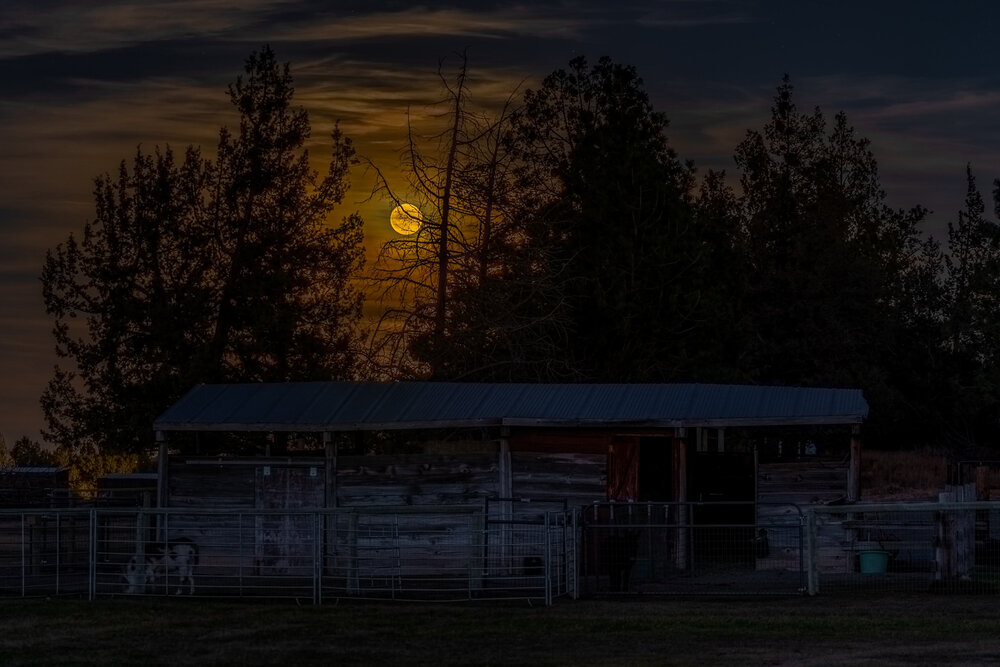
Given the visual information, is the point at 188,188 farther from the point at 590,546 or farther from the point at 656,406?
the point at 590,546

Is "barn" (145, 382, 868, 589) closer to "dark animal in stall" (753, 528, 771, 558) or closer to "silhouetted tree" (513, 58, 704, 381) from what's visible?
"dark animal in stall" (753, 528, 771, 558)

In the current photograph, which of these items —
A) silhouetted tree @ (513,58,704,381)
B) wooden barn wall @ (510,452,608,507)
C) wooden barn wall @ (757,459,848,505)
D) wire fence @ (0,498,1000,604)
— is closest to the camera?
wire fence @ (0,498,1000,604)

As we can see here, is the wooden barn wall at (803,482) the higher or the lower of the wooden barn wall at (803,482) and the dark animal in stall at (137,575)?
the higher

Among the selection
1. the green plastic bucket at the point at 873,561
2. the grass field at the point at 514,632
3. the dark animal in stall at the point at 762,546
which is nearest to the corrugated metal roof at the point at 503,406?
the dark animal in stall at the point at 762,546

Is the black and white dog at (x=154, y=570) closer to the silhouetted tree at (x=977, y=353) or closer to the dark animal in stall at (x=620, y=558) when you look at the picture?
the dark animal in stall at (x=620, y=558)

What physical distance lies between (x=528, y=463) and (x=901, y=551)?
300 inches

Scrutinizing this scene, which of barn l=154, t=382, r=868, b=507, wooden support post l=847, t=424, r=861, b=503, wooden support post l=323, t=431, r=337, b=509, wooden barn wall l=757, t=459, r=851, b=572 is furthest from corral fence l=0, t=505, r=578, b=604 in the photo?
wooden support post l=847, t=424, r=861, b=503

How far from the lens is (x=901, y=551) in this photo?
29.0 meters

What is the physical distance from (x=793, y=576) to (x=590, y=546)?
4.80 m

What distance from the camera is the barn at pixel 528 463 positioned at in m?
30.5

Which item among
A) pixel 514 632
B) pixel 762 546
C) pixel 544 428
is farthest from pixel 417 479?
pixel 514 632

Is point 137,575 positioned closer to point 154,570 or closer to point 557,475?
point 154,570

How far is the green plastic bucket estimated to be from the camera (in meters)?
27.7

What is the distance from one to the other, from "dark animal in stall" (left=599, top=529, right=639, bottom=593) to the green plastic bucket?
5.10m
